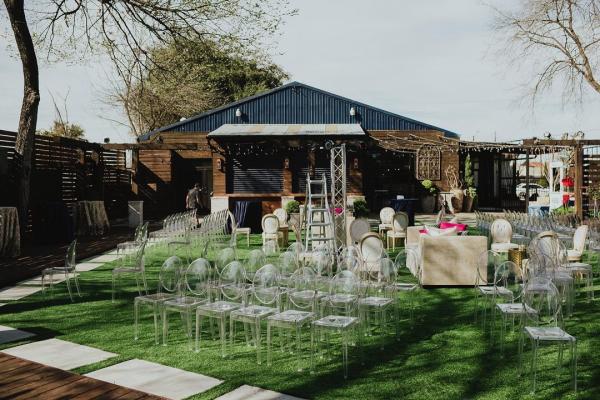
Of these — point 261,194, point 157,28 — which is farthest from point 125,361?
point 261,194

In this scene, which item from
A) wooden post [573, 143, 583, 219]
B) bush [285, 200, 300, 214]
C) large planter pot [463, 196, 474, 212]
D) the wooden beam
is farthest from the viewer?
large planter pot [463, 196, 474, 212]

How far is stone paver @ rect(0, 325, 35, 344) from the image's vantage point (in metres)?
5.82

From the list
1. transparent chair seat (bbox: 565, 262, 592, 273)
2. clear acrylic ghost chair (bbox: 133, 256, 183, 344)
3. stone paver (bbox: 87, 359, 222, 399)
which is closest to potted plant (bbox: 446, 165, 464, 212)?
transparent chair seat (bbox: 565, 262, 592, 273)

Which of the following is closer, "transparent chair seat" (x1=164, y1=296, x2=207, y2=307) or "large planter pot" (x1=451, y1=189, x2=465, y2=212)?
"transparent chair seat" (x1=164, y1=296, x2=207, y2=307)

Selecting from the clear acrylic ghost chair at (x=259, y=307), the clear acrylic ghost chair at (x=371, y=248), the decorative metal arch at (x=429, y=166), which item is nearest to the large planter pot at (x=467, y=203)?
the decorative metal arch at (x=429, y=166)

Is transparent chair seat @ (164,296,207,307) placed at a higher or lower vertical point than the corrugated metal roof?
lower

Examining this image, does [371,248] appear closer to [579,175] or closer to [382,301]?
[382,301]

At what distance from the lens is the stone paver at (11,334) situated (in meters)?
5.82

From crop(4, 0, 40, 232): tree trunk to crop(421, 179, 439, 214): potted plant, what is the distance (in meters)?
15.2

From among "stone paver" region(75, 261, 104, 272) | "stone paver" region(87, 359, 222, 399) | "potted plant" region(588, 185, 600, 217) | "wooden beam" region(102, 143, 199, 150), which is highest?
"wooden beam" region(102, 143, 199, 150)

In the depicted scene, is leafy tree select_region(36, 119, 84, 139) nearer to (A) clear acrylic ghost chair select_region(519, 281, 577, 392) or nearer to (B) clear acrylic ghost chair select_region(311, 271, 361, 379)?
(B) clear acrylic ghost chair select_region(311, 271, 361, 379)

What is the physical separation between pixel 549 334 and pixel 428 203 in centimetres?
1972

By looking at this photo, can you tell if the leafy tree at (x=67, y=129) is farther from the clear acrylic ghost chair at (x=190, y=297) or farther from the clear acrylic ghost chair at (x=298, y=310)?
the clear acrylic ghost chair at (x=298, y=310)

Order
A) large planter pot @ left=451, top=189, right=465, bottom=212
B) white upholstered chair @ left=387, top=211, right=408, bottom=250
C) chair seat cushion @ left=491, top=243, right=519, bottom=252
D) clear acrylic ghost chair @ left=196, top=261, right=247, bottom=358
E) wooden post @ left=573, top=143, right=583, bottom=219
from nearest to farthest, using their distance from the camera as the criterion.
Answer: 1. clear acrylic ghost chair @ left=196, top=261, right=247, bottom=358
2. chair seat cushion @ left=491, top=243, right=519, bottom=252
3. white upholstered chair @ left=387, top=211, right=408, bottom=250
4. wooden post @ left=573, top=143, right=583, bottom=219
5. large planter pot @ left=451, top=189, right=465, bottom=212
